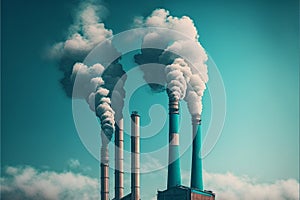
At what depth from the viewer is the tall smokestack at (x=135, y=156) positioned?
56.2m

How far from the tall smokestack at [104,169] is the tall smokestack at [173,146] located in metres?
7.53

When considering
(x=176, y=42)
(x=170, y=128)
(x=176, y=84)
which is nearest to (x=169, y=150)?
(x=170, y=128)

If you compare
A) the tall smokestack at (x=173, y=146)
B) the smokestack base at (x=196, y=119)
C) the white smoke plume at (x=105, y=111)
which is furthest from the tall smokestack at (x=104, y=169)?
the smokestack base at (x=196, y=119)

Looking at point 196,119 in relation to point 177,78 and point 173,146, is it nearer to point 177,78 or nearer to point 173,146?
point 173,146

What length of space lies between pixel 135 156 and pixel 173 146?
458cm

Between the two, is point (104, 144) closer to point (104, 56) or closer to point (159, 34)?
point (104, 56)

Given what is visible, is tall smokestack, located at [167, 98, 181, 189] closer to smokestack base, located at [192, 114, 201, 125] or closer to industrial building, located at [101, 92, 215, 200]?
industrial building, located at [101, 92, 215, 200]

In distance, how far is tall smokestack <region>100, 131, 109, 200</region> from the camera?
193ft

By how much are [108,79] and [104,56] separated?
2.74 m

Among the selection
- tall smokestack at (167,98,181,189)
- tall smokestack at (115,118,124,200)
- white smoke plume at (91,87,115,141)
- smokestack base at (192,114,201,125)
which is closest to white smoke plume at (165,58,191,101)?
tall smokestack at (167,98,181,189)

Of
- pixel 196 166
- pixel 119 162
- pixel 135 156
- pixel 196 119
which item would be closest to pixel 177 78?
pixel 196 119

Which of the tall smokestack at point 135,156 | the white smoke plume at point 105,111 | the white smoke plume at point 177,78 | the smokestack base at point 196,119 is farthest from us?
the white smoke plume at point 105,111

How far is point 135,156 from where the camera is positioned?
57438mm

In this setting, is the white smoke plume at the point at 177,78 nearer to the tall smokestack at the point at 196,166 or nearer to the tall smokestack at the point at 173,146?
the tall smokestack at the point at 173,146
